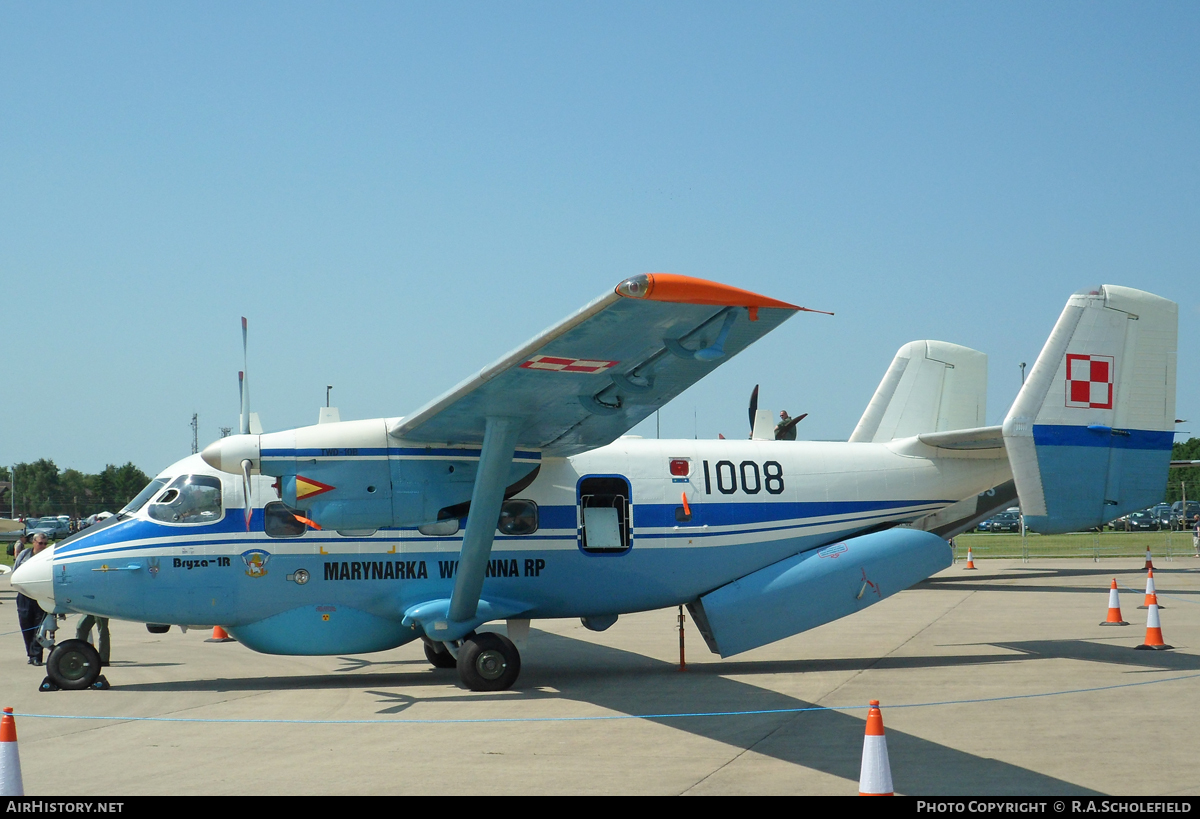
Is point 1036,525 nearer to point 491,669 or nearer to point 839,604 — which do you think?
point 839,604

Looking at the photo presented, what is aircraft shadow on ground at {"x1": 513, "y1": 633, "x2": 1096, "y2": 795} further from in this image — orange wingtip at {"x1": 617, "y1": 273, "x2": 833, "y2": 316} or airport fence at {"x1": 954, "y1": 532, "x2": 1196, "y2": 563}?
airport fence at {"x1": 954, "y1": 532, "x2": 1196, "y2": 563}

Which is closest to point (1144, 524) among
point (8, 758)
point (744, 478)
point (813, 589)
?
point (744, 478)

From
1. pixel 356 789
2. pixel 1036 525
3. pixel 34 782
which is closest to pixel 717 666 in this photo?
pixel 1036 525

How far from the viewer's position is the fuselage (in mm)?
10984

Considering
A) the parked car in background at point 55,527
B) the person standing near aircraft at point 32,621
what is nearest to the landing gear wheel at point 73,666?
the person standing near aircraft at point 32,621

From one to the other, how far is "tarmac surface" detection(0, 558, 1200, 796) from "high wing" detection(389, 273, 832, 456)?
2.78 meters

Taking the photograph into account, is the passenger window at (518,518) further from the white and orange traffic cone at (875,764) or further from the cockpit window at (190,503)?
the white and orange traffic cone at (875,764)

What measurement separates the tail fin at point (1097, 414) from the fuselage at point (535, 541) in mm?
1243

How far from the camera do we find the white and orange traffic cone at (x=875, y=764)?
5.25 meters

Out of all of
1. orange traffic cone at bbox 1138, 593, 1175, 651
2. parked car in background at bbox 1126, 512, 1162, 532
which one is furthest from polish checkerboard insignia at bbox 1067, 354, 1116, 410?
parked car in background at bbox 1126, 512, 1162, 532

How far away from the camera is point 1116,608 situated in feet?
50.1

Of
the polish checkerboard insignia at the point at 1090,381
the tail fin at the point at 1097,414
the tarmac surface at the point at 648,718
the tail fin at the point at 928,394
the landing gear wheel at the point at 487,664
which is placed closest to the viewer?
the tarmac surface at the point at 648,718

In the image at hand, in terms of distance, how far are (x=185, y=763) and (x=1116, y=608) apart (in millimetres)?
13322

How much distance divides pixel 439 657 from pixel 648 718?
13.8ft
